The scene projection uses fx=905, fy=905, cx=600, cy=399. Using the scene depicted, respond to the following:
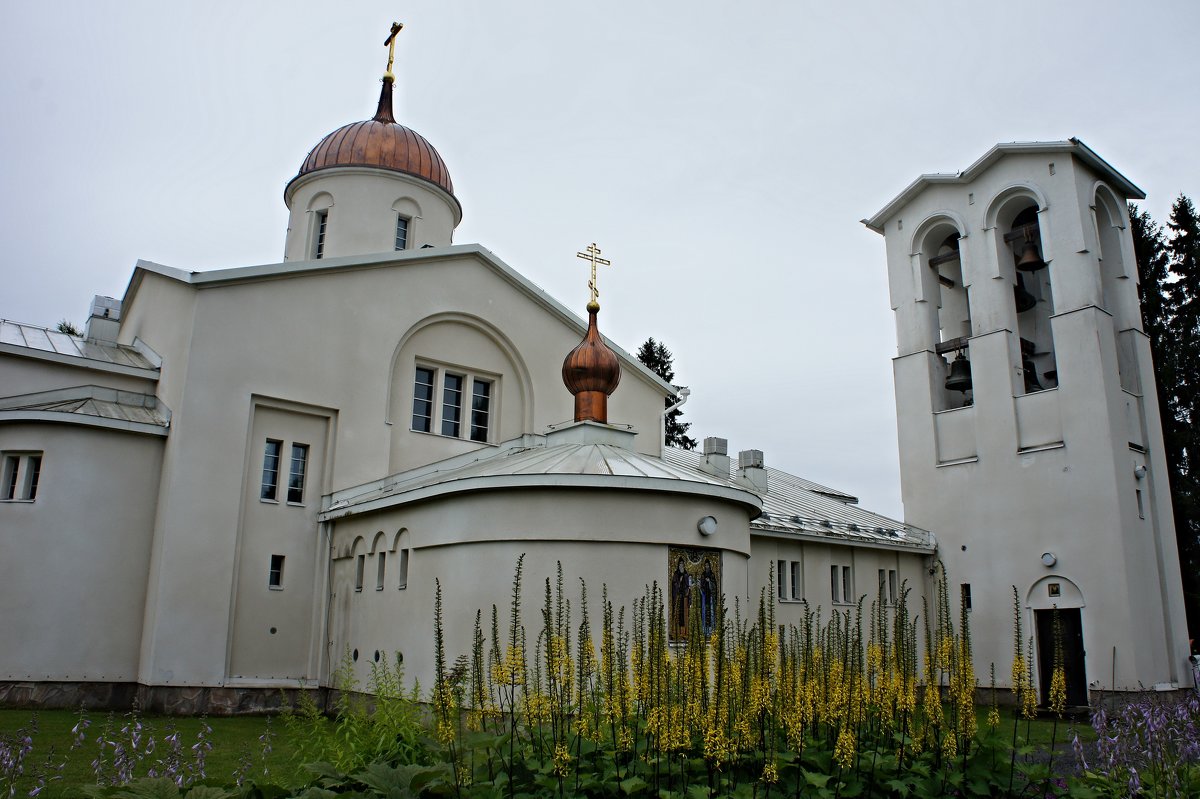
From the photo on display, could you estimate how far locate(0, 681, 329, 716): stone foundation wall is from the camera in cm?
1516

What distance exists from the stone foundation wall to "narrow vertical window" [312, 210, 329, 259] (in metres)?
12.0

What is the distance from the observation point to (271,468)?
18.0m

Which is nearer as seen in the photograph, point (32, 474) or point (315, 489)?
point (32, 474)

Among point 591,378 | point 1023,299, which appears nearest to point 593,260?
point 591,378

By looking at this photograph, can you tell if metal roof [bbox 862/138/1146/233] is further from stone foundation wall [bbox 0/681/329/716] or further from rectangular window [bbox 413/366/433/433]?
stone foundation wall [bbox 0/681/329/716]

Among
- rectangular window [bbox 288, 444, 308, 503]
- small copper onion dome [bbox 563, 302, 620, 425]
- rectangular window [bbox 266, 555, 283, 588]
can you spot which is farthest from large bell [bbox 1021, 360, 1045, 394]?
rectangular window [bbox 266, 555, 283, 588]

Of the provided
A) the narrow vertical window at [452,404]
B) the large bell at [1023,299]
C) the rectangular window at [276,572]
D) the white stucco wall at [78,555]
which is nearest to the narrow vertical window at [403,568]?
the rectangular window at [276,572]

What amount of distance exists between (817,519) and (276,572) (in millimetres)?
12745

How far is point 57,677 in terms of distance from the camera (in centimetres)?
1545

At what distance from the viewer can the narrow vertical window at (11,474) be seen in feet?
52.6

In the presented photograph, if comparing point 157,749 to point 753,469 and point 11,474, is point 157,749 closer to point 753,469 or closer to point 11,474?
point 11,474

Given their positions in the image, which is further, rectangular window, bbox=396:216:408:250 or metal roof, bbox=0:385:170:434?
rectangular window, bbox=396:216:408:250

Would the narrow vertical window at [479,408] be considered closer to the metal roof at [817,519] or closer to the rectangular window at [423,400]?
the rectangular window at [423,400]

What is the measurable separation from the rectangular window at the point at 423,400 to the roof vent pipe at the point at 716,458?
711 centimetres
